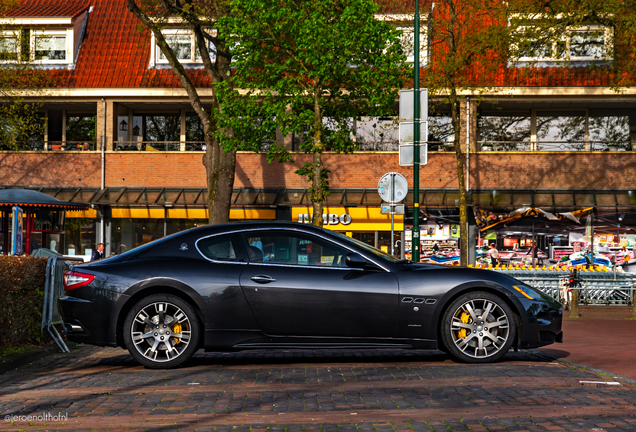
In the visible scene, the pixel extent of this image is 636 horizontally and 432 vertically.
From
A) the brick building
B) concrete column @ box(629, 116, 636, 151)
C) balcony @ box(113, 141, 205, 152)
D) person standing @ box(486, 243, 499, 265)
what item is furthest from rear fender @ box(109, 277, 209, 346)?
concrete column @ box(629, 116, 636, 151)

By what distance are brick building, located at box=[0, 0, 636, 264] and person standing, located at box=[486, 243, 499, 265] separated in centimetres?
38

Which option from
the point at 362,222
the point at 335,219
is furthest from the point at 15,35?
the point at 362,222

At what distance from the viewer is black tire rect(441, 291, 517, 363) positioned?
688 centimetres

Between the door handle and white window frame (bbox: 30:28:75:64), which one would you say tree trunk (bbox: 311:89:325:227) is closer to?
the door handle

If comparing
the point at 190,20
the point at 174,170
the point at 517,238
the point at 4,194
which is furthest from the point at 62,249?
the point at 517,238

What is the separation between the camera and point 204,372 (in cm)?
667

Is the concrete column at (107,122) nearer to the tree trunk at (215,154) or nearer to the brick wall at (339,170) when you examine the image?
the brick wall at (339,170)

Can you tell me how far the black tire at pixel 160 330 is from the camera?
682cm

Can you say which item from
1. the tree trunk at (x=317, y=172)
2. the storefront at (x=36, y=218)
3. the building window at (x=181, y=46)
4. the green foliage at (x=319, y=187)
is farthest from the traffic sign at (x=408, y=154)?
the building window at (x=181, y=46)

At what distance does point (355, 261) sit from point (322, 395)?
1.69m

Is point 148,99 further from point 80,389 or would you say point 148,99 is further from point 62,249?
point 80,389

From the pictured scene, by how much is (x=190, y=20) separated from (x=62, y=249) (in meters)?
11.0

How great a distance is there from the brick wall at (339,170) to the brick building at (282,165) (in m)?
0.04

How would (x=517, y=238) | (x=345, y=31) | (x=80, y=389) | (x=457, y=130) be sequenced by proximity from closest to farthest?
(x=80, y=389), (x=345, y=31), (x=457, y=130), (x=517, y=238)
